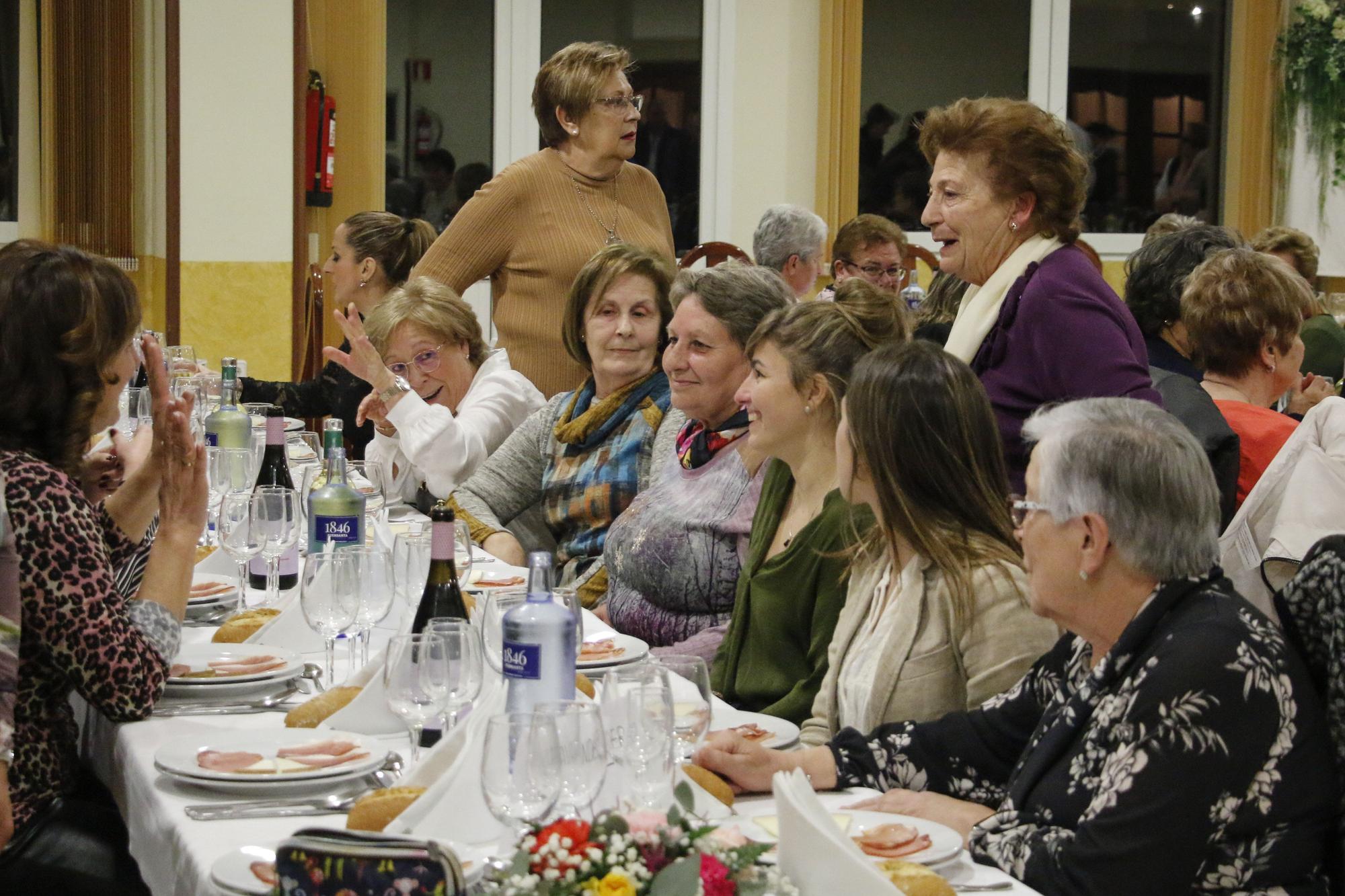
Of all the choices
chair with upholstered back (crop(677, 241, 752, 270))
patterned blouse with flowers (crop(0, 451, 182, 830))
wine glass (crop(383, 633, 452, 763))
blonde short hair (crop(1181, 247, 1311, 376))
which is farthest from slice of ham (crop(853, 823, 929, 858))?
chair with upholstered back (crop(677, 241, 752, 270))

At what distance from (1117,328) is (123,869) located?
1851 mm

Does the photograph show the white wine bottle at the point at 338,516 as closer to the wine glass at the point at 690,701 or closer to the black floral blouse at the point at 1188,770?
the wine glass at the point at 690,701

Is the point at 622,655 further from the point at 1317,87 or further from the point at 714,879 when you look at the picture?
the point at 1317,87

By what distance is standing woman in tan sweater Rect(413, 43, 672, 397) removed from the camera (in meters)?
4.38

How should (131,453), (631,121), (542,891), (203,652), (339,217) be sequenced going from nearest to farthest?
(542,891)
(203,652)
(131,453)
(631,121)
(339,217)

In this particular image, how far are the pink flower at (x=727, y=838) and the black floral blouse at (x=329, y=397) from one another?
12.3ft

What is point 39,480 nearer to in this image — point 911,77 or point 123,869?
point 123,869

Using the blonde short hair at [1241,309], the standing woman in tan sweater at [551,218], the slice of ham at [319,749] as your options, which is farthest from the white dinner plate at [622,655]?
the standing woman in tan sweater at [551,218]

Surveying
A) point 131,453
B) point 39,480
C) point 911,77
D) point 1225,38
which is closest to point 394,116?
point 911,77

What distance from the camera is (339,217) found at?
781 cm

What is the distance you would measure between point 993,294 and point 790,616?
0.83 metres

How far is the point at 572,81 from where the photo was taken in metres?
4.35

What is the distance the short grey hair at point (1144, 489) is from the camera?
5.13ft

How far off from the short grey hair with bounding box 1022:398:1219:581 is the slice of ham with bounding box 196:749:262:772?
0.91 m
